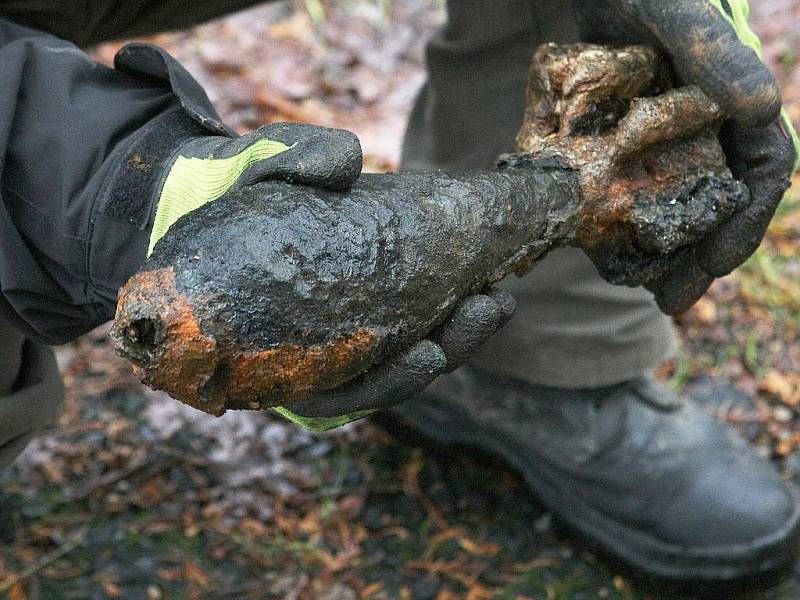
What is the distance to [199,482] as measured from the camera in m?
2.36

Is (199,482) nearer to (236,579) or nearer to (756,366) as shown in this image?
(236,579)

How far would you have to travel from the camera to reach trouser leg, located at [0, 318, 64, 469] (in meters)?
1.63

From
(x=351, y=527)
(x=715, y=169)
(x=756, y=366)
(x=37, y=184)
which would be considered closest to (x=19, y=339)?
(x=37, y=184)

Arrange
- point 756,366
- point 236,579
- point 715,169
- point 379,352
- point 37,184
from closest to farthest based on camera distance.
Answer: point 379,352 → point 37,184 → point 715,169 → point 236,579 → point 756,366

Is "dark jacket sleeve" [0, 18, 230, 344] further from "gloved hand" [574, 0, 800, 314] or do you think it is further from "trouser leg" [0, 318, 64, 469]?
"gloved hand" [574, 0, 800, 314]

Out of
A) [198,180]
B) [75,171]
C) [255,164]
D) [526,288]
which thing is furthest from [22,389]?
[526,288]

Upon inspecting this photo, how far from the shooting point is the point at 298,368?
44.2 inches

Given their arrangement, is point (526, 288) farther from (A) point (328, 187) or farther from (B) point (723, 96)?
(A) point (328, 187)

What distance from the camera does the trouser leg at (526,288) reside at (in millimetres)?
2236

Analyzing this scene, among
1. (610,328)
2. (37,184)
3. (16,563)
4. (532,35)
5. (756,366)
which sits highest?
(532,35)

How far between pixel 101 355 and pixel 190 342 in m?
1.87

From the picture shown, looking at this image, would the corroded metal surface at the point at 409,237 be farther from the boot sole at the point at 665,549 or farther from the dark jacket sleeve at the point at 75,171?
the boot sole at the point at 665,549

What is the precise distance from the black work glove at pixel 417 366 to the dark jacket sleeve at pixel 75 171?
0.40 metres

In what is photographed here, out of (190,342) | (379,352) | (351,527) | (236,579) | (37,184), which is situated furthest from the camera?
(351,527)
